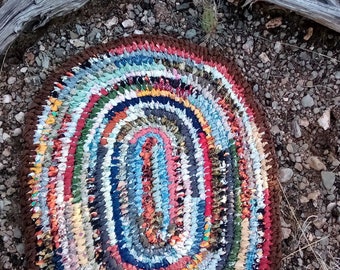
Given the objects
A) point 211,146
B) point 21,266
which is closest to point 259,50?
point 211,146

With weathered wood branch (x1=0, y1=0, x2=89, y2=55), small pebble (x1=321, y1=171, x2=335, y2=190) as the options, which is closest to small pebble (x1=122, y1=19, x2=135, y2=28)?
weathered wood branch (x1=0, y1=0, x2=89, y2=55)

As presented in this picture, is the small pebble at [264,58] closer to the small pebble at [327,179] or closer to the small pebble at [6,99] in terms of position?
the small pebble at [327,179]

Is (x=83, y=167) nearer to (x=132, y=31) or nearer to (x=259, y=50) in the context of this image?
(x=132, y=31)

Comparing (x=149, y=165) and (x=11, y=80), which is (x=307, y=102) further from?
(x=11, y=80)

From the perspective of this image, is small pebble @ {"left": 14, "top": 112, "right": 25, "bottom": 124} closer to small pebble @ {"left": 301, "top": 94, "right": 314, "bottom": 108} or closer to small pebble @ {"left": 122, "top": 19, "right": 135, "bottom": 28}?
small pebble @ {"left": 122, "top": 19, "right": 135, "bottom": 28}

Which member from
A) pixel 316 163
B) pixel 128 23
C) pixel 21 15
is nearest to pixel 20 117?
pixel 21 15

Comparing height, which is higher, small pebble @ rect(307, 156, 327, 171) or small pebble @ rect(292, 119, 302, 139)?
small pebble @ rect(292, 119, 302, 139)
